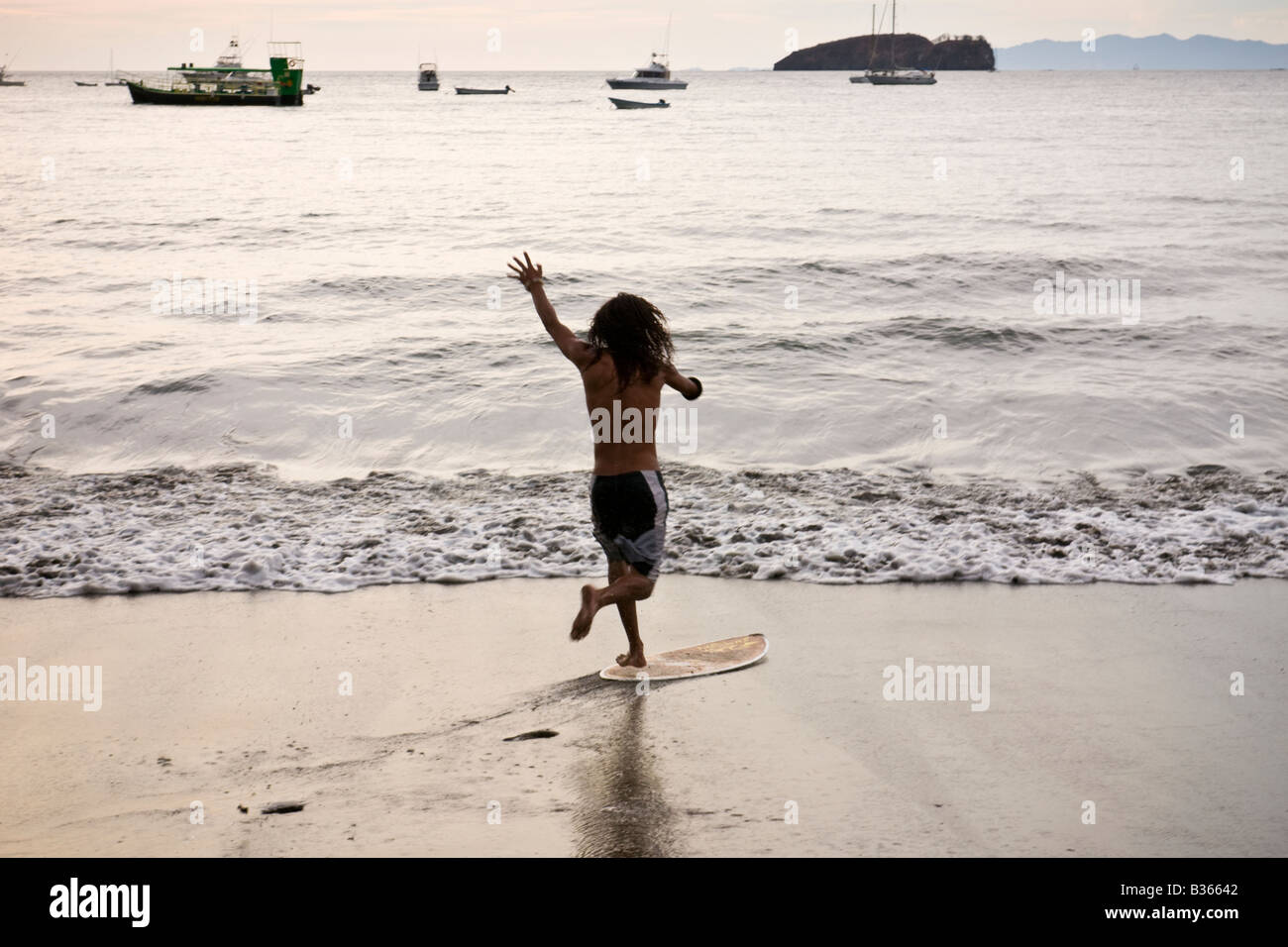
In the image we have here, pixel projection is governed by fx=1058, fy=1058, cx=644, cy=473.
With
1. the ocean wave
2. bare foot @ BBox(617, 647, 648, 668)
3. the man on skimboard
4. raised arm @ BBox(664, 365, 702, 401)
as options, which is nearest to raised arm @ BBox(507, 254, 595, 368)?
the man on skimboard

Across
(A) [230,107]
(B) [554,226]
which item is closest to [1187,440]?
(B) [554,226]

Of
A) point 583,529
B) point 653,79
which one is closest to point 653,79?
point 653,79

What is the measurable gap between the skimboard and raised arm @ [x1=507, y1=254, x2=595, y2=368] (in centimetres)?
153

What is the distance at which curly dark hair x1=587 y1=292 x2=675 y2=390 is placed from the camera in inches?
193

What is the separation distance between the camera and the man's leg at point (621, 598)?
4.66 meters

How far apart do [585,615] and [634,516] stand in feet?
1.94

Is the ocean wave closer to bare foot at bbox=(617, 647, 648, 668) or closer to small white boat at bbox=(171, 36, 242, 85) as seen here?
bare foot at bbox=(617, 647, 648, 668)

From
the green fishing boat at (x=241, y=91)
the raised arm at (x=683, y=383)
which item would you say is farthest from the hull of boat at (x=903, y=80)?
the raised arm at (x=683, y=383)

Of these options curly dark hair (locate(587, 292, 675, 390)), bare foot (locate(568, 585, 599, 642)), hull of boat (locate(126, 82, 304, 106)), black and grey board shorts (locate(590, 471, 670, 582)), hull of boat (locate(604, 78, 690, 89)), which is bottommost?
bare foot (locate(568, 585, 599, 642))

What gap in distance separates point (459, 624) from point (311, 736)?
1.50 meters

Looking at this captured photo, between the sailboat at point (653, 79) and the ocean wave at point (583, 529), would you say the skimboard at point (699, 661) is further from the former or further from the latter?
the sailboat at point (653, 79)

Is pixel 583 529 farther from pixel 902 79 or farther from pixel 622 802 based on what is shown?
pixel 902 79

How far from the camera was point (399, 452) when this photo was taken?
10.5 meters

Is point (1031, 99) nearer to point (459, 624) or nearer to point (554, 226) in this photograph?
point (554, 226)
